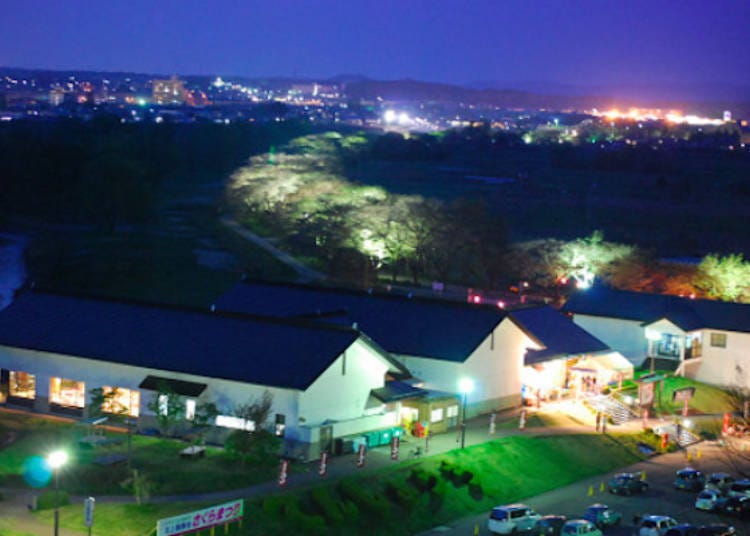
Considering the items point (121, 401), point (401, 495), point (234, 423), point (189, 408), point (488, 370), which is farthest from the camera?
point (488, 370)

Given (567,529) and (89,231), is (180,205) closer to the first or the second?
(89,231)

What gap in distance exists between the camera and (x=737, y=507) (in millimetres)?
28094

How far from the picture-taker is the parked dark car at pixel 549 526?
83.0ft

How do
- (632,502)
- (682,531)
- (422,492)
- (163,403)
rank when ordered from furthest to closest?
(163,403) < (632,502) < (422,492) < (682,531)

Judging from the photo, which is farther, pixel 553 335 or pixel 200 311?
pixel 553 335

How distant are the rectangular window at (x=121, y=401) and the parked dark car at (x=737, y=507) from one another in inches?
623

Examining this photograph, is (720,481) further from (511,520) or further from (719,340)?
(719,340)

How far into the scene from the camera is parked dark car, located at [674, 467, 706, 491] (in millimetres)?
30203

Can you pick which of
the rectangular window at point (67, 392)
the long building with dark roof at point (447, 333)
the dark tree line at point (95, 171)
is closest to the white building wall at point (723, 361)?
the long building with dark roof at point (447, 333)

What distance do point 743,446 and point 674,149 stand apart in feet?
381

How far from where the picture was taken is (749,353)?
44.6m

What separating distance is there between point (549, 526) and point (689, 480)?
266 inches

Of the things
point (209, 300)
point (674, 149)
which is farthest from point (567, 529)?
point (674, 149)

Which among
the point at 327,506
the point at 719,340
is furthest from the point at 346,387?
the point at 719,340
